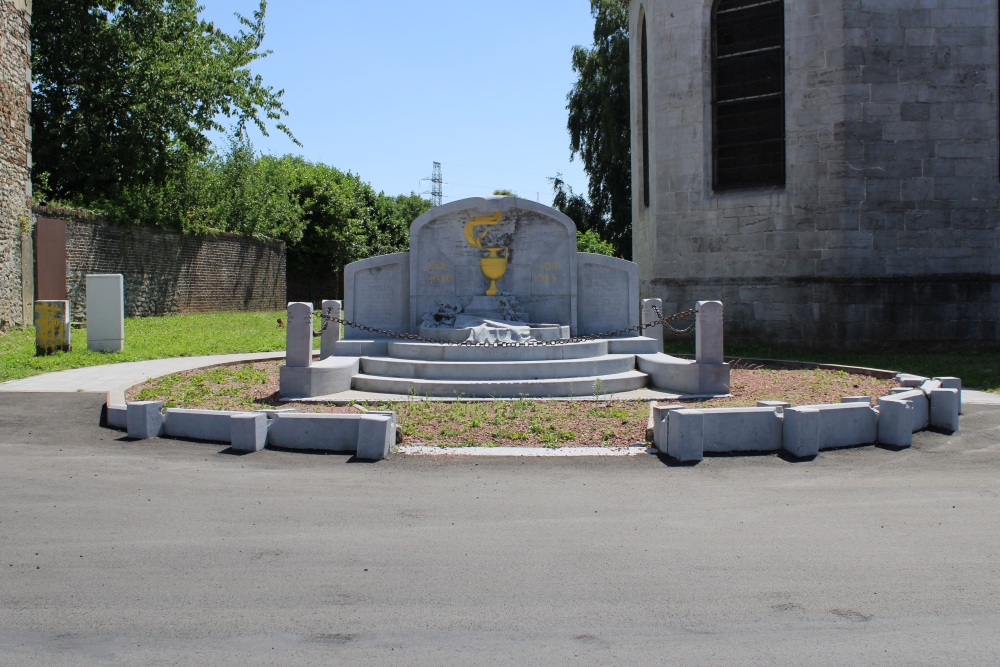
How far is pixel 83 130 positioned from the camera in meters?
25.0

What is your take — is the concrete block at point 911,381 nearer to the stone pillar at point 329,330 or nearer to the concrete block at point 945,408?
the concrete block at point 945,408

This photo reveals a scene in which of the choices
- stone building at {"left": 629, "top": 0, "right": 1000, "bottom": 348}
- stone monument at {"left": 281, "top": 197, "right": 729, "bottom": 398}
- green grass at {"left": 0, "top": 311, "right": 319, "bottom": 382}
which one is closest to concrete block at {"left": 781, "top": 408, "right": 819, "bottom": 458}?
stone monument at {"left": 281, "top": 197, "right": 729, "bottom": 398}

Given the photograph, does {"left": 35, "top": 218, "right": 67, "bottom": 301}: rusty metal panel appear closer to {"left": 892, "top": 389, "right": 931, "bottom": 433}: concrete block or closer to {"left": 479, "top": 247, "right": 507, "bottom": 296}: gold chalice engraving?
{"left": 479, "top": 247, "right": 507, "bottom": 296}: gold chalice engraving

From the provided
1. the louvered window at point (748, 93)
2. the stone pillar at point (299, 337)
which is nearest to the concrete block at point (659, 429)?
the stone pillar at point (299, 337)

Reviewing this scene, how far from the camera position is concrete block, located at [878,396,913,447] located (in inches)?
299

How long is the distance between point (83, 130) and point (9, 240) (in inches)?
227

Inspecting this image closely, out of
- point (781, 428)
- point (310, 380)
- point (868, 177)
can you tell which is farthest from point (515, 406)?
point (868, 177)

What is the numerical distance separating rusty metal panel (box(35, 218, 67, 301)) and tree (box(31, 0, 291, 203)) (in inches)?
266

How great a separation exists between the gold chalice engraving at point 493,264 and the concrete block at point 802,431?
672 cm

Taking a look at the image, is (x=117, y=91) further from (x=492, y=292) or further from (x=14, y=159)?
(x=492, y=292)

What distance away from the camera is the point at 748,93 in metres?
18.0

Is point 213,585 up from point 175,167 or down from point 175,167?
down

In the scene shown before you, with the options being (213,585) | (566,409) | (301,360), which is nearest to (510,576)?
(213,585)

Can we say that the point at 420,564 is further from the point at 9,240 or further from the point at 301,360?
the point at 9,240
